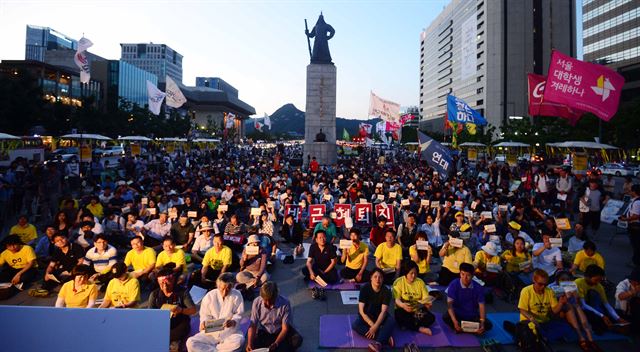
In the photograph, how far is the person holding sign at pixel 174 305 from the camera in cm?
572

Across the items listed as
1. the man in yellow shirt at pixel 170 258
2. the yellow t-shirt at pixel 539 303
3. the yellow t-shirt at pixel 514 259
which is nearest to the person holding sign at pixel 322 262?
the man in yellow shirt at pixel 170 258

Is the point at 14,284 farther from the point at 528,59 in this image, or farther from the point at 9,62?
the point at 528,59

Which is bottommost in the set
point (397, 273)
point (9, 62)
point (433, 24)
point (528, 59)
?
point (397, 273)

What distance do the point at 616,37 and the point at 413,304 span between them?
79.4 metres

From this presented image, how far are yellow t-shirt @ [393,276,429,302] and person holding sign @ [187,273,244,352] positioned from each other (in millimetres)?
2457

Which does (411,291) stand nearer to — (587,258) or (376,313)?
(376,313)

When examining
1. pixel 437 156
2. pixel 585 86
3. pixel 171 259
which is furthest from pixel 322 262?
pixel 585 86

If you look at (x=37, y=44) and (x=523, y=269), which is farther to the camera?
(x=37, y=44)

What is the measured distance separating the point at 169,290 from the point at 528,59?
99.7 metres

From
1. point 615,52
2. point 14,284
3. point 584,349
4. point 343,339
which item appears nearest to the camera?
point 584,349

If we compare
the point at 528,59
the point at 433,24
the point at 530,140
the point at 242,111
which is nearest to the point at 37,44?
the point at 242,111

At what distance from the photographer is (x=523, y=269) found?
8.06 meters

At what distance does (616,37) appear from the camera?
2613 inches

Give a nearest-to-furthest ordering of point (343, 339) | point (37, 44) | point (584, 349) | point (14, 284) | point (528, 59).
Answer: point (584, 349) < point (343, 339) < point (14, 284) < point (528, 59) < point (37, 44)
